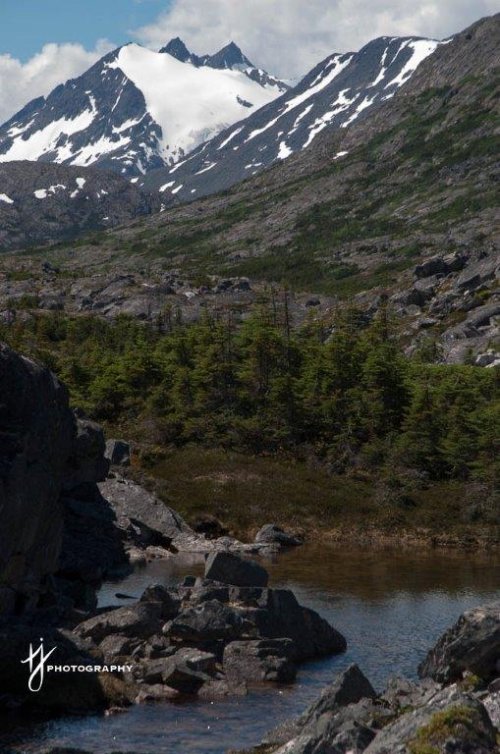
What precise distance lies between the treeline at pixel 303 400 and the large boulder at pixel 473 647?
45371 mm

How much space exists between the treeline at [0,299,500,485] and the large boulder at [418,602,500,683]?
4537cm

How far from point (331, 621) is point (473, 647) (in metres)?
16.2

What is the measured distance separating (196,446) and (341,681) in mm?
55203

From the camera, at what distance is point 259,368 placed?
88.2 metres

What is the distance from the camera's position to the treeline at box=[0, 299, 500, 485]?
76.3 metres

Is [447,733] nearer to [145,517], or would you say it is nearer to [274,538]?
[274,538]

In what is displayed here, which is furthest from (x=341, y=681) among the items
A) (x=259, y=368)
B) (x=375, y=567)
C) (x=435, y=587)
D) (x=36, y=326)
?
(x=36, y=326)

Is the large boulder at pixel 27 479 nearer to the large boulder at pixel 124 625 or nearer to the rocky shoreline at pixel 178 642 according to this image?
the rocky shoreline at pixel 178 642

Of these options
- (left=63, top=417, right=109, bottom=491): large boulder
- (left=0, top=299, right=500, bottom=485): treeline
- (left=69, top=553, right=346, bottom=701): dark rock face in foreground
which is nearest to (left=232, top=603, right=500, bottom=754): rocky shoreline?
(left=69, top=553, right=346, bottom=701): dark rock face in foreground

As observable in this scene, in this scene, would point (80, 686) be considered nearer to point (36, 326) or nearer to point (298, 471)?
point (298, 471)

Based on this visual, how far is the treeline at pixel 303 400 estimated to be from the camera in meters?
76.3

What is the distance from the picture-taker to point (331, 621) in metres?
40.9

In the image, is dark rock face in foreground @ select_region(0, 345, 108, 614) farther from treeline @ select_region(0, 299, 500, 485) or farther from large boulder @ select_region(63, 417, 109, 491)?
treeline @ select_region(0, 299, 500, 485)

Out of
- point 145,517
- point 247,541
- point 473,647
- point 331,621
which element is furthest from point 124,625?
point 247,541
